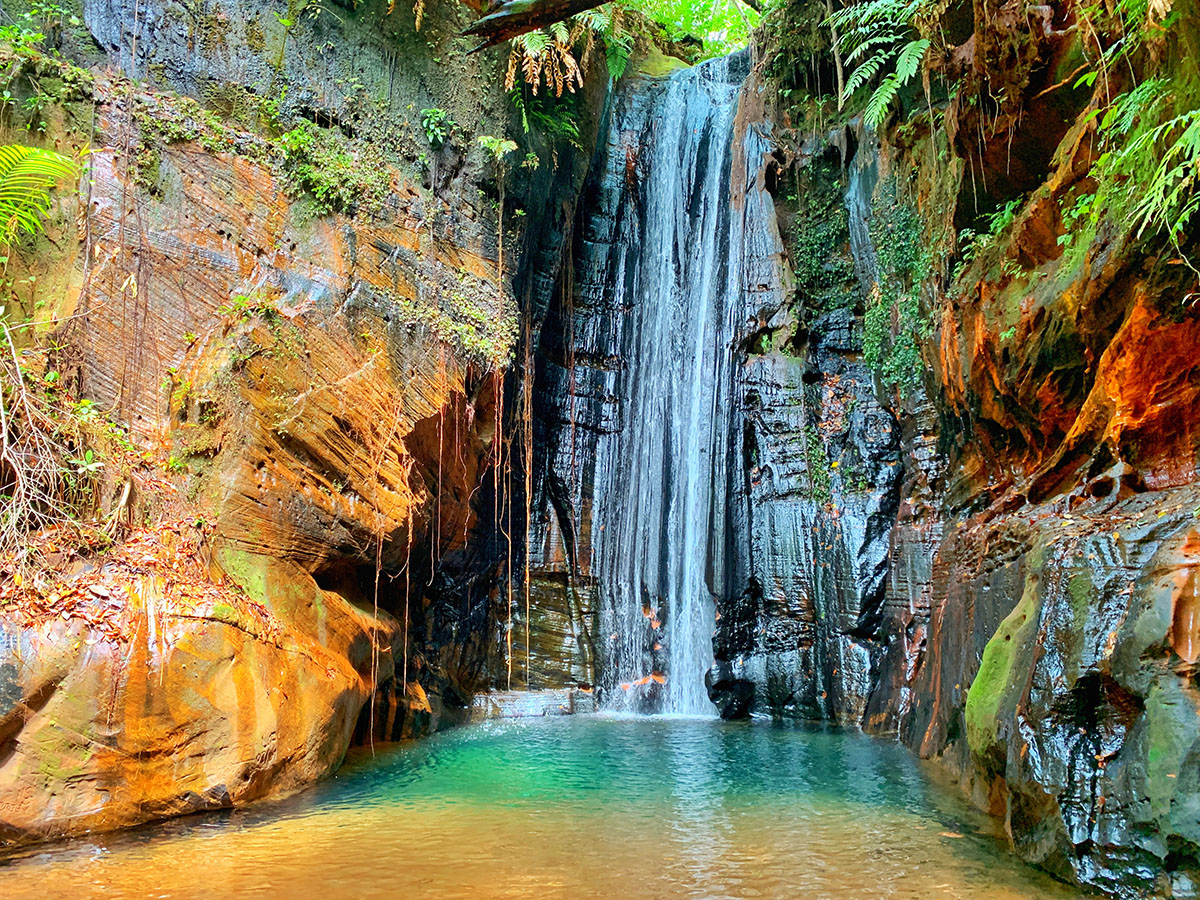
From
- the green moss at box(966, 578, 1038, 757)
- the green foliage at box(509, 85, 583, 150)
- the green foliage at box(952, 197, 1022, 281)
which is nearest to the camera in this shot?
the green moss at box(966, 578, 1038, 757)

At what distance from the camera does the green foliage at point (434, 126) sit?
406 inches

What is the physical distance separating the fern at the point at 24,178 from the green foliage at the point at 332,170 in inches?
103

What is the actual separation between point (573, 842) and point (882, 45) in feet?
36.3

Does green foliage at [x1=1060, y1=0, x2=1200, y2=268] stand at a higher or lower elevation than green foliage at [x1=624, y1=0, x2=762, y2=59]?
lower

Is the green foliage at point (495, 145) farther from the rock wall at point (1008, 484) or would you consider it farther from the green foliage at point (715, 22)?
the green foliage at point (715, 22)

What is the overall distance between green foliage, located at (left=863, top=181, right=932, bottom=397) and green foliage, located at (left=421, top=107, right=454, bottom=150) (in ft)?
19.1

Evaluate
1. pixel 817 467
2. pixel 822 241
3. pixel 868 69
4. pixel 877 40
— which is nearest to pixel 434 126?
pixel 877 40

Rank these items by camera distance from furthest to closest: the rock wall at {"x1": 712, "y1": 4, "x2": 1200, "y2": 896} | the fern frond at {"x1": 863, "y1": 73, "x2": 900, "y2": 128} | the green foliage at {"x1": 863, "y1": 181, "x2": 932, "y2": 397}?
the green foliage at {"x1": 863, "y1": 181, "x2": 932, "y2": 397}
the fern frond at {"x1": 863, "y1": 73, "x2": 900, "y2": 128}
the rock wall at {"x1": 712, "y1": 4, "x2": 1200, "y2": 896}

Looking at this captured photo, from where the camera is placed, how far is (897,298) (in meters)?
10.6

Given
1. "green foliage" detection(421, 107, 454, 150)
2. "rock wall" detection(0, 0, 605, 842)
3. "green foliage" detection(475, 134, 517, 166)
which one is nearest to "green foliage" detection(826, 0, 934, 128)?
"green foliage" detection(475, 134, 517, 166)

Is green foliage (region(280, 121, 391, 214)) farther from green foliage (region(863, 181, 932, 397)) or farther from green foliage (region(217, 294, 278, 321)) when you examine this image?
green foliage (region(863, 181, 932, 397))

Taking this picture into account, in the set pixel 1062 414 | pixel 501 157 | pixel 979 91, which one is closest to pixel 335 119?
A: pixel 501 157

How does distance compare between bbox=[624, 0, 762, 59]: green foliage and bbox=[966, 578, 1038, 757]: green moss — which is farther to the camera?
bbox=[624, 0, 762, 59]: green foliage

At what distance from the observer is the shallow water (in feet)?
13.8
